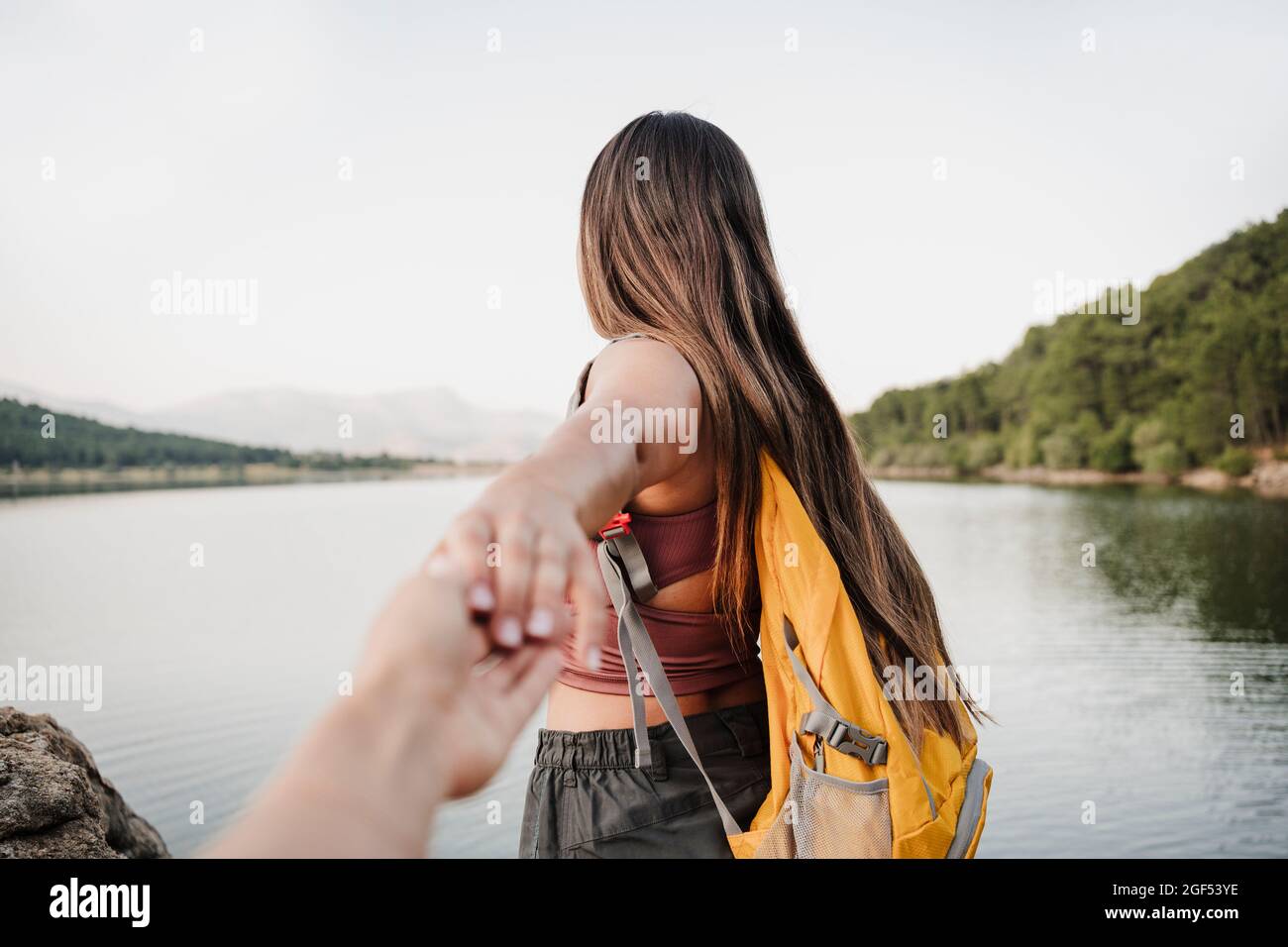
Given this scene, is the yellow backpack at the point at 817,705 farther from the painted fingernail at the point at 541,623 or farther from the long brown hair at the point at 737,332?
the painted fingernail at the point at 541,623

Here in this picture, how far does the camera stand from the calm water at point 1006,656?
9469mm

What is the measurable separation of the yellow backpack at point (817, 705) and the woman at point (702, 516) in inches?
2.1

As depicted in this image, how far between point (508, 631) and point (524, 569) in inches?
2.3

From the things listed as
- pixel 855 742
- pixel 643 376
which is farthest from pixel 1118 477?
pixel 643 376

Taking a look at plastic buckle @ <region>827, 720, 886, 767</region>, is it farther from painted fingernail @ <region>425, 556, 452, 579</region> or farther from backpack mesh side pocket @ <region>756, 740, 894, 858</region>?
painted fingernail @ <region>425, 556, 452, 579</region>

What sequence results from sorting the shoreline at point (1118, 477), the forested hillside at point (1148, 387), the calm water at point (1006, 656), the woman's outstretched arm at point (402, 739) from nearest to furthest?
the woman's outstretched arm at point (402, 739)
the calm water at point (1006, 656)
the shoreline at point (1118, 477)
the forested hillside at point (1148, 387)

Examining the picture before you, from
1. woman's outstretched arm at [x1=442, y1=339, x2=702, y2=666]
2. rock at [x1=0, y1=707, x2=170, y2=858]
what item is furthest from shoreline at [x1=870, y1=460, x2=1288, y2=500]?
woman's outstretched arm at [x1=442, y1=339, x2=702, y2=666]

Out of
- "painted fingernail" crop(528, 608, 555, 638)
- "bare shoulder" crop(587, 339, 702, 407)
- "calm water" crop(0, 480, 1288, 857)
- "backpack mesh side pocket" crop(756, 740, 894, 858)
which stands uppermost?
"bare shoulder" crop(587, 339, 702, 407)

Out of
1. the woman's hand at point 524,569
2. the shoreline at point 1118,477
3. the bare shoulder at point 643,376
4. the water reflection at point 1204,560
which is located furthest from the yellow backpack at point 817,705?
the shoreline at point 1118,477

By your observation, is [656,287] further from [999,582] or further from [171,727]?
[999,582]

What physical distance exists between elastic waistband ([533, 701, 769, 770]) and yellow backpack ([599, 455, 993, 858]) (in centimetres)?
9

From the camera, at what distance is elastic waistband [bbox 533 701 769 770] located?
6.29 feet

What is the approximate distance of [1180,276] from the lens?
66188mm
